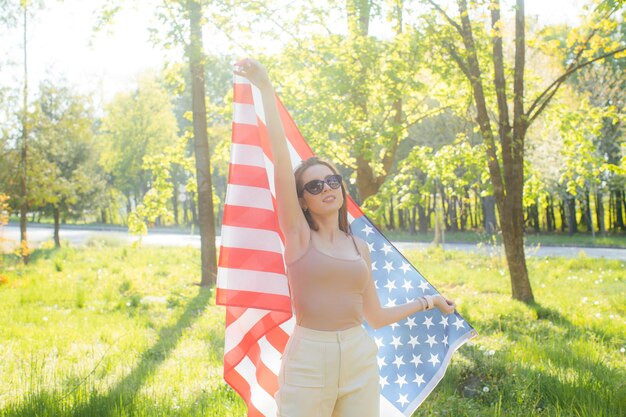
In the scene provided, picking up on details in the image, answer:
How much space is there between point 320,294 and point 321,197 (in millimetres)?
466

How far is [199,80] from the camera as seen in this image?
12742mm

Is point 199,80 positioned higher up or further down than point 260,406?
higher up

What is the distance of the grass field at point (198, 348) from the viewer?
178 inches

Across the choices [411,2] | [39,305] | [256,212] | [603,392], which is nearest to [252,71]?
[256,212]

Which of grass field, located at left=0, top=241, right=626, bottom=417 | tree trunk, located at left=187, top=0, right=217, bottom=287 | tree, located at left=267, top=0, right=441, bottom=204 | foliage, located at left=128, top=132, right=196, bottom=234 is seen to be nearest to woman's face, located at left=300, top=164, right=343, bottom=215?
grass field, located at left=0, top=241, right=626, bottom=417

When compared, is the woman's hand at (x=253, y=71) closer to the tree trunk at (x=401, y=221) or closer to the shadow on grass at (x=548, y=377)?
the shadow on grass at (x=548, y=377)

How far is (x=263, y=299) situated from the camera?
3076mm

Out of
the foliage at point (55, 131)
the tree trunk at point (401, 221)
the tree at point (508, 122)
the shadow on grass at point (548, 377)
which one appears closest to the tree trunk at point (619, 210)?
the tree trunk at point (401, 221)

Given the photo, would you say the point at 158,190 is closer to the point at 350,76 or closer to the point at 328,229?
the point at 350,76

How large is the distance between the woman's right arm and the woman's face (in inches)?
3.1

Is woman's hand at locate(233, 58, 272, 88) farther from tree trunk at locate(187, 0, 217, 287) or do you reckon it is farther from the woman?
tree trunk at locate(187, 0, 217, 287)

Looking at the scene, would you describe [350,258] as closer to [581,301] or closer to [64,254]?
[581,301]

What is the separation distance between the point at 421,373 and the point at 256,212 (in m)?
1.45

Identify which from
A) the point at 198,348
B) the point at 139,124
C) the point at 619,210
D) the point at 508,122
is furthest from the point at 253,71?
the point at 139,124
